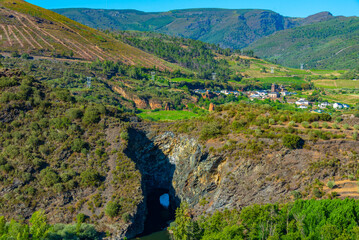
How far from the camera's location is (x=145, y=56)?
18775cm

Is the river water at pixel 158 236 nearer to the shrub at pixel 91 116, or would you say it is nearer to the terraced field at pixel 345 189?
the shrub at pixel 91 116

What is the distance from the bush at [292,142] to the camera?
48116 millimetres

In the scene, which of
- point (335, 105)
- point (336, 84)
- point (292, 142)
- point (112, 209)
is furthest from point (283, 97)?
point (112, 209)

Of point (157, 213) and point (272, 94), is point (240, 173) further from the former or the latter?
point (272, 94)

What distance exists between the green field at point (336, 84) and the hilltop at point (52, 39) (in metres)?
84.0

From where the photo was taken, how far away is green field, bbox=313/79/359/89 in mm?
166363

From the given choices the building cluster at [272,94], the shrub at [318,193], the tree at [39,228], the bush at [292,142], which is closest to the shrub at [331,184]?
the shrub at [318,193]

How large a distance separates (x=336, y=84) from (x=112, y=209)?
16285 cm

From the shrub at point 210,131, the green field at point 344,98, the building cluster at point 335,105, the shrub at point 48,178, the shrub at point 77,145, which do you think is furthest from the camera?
the green field at point 344,98

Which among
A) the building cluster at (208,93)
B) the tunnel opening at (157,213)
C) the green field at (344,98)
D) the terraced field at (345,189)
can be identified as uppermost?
the building cluster at (208,93)

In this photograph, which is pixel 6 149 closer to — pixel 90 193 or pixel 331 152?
pixel 90 193

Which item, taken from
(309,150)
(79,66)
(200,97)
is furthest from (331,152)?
(79,66)

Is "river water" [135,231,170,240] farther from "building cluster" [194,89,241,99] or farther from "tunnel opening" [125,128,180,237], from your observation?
"building cluster" [194,89,241,99]

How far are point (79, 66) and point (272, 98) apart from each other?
280 ft
